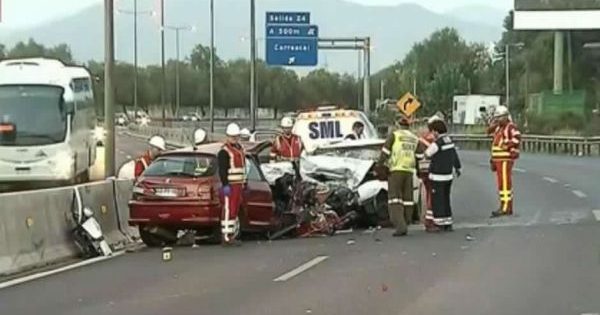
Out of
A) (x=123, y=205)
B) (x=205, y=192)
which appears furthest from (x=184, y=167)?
(x=123, y=205)

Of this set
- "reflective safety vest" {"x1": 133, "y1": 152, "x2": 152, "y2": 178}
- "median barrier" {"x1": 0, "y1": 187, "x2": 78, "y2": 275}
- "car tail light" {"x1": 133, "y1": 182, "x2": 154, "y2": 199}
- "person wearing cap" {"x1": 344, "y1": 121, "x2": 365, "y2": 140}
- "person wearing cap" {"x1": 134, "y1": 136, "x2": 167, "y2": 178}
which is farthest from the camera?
"person wearing cap" {"x1": 344, "y1": 121, "x2": 365, "y2": 140}

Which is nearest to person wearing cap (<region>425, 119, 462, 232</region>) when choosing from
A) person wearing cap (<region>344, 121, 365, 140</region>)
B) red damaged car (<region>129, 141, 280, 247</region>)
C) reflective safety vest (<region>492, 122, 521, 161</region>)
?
reflective safety vest (<region>492, 122, 521, 161</region>)

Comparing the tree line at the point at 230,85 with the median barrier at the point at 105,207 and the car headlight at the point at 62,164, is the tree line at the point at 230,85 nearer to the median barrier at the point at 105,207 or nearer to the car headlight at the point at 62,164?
the car headlight at the point at 62,164

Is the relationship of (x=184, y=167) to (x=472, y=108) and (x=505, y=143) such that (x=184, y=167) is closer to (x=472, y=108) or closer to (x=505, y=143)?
(x=505, y=143)

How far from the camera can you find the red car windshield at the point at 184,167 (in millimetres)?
17859

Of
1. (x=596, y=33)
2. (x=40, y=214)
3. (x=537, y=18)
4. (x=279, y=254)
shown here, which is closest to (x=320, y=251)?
(x=279, y=254)

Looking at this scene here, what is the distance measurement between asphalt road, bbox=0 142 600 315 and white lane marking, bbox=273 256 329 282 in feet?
0.04

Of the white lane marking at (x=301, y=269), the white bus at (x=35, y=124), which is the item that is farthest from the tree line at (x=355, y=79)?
the white lane marking at (x=301, y=269)

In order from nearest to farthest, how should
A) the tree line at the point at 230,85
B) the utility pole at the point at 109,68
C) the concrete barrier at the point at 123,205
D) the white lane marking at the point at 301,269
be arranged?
the white lane marking at the point at 301,269, the concrete barrier at the point at 123,205, the utility pole at the point at 109,68, the tree line at the point at 230,85

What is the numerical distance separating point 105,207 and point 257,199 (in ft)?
7.31

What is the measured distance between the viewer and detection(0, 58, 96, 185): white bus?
3145 centimetres

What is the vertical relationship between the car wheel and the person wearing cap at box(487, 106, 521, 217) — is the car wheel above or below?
below

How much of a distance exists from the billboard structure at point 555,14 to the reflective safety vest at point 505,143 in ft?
204

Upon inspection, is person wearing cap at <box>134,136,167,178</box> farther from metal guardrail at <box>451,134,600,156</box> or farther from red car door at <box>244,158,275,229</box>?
metal guardrail at <box>451,134,600,156</box>
